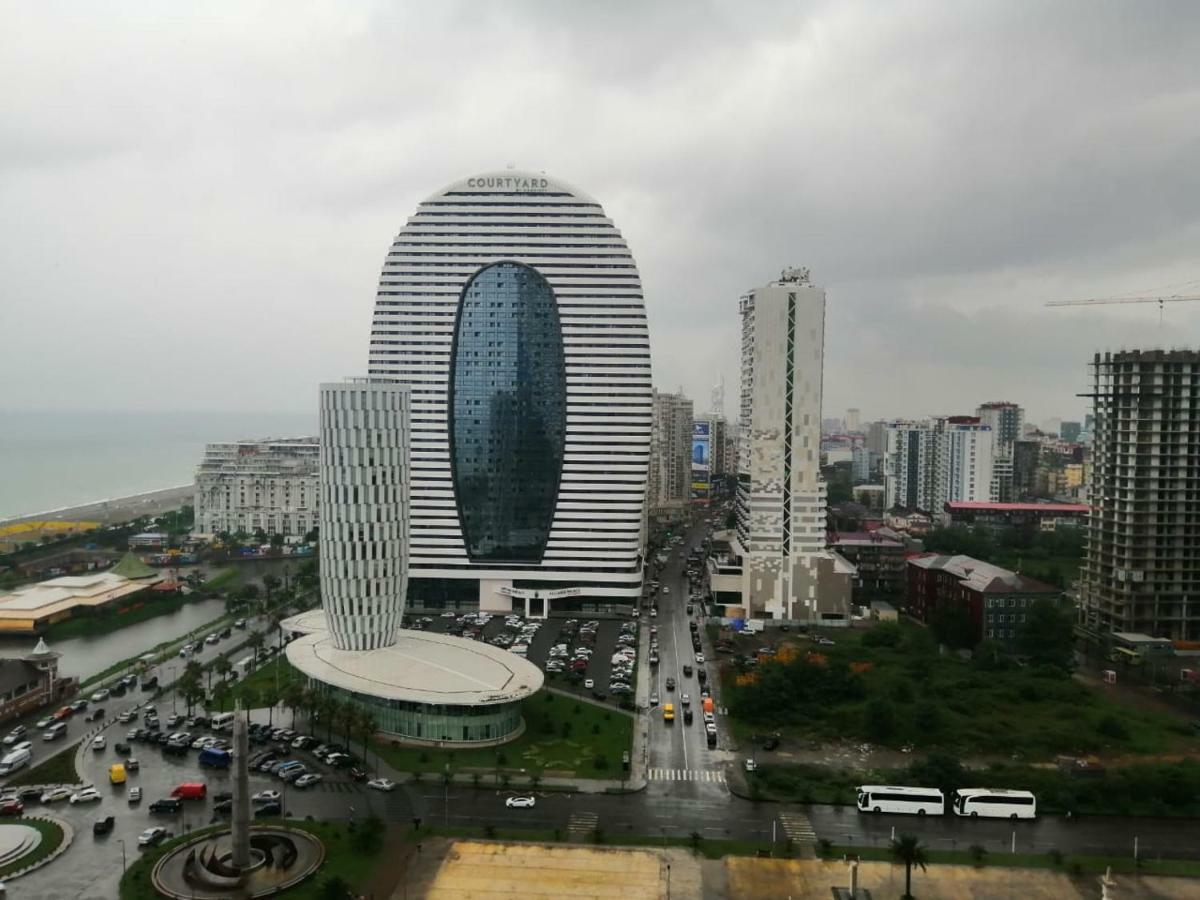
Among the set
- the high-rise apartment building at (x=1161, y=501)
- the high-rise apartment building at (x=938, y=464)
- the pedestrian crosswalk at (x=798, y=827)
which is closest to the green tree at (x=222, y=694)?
the pedestrian crosswalk at (x=798, y=827)

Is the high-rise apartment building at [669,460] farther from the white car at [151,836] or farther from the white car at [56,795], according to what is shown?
the white car at [151,836]

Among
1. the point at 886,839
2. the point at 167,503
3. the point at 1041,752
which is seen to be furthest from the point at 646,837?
the point at 167,503

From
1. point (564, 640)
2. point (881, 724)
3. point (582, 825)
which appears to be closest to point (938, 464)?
point (564, 640)

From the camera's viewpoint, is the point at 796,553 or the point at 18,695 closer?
the point at 18,695

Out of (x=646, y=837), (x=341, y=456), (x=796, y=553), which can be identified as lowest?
(x=646, y=837)

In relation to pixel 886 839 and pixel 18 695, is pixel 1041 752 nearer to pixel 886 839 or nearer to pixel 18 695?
A: pixel 886 839
